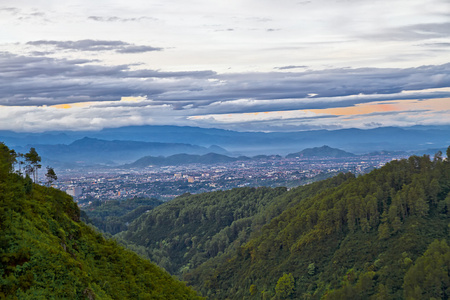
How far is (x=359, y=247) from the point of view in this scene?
2788 inches

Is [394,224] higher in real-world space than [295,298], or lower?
higher

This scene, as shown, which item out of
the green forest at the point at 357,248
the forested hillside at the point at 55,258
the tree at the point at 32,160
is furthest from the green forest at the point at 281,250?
A: the tree at the point at 32,160

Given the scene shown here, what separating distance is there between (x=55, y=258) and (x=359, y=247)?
56.5 metres

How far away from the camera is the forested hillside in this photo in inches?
882

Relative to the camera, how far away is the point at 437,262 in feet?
180

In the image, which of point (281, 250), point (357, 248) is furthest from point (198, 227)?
point (357, 248)

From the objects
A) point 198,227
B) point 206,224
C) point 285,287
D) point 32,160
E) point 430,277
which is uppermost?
point 32,160

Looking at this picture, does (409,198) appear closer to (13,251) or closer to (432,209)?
(432,209)

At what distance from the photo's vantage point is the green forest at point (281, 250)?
24625 mm

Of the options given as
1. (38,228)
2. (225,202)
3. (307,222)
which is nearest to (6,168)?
(38,228)

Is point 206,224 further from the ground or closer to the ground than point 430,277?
closer to the ground

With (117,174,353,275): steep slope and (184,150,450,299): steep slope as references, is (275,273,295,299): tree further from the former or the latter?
(117,174,353,275): steep slope

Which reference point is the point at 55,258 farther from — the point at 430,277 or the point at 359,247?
the point at 359,247

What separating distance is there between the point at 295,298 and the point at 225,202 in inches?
3386
